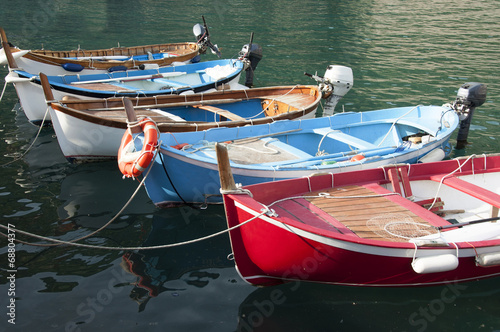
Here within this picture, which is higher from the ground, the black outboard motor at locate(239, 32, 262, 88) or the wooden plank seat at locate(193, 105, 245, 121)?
the black outboard motor at locate(239, 32, 262, 88)

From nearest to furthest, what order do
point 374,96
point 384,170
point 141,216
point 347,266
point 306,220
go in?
1. point 347,266
2. point 306,220
3. point 384,170
4. point 141,216
5. point 374,96

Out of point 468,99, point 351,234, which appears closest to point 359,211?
point 351,234

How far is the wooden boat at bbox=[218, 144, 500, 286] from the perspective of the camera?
19.6 feet

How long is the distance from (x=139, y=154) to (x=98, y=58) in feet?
33.4

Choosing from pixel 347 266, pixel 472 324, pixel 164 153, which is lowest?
pixel 472 324

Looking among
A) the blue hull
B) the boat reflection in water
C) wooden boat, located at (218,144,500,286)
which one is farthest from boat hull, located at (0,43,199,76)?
wooden boat, located at (218,144,500,286)

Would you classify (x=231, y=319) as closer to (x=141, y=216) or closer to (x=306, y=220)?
(x=306, y=220)

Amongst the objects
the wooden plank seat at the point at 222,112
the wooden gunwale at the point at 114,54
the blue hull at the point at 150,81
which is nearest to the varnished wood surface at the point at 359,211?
the wooden plank seat at the point at 222,112

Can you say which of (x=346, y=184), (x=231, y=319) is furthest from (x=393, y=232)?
(x=231, y=319)

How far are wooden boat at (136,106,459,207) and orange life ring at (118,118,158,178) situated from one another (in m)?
Answer: 0.30

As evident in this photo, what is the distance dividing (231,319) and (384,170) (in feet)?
11.6

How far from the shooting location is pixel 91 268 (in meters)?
7.41

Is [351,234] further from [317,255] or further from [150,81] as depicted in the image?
[150,81]

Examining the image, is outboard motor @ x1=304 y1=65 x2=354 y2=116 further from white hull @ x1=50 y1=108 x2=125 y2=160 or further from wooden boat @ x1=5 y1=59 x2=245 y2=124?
white hull @ x1=50 y1=108 x2=125 y2=160
